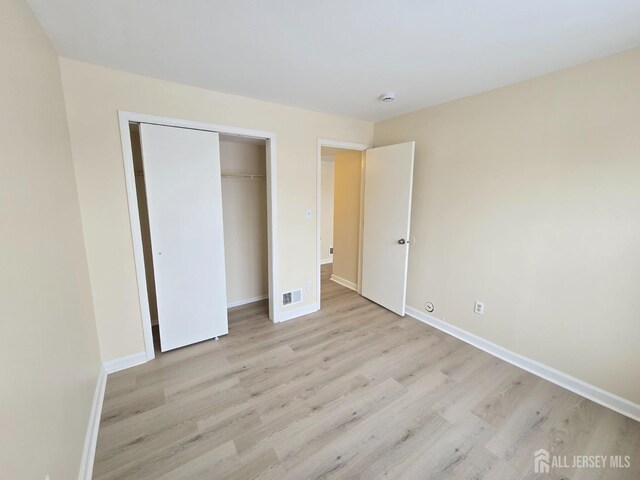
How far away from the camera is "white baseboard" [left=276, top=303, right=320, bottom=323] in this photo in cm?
309

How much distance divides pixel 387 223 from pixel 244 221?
1.83 metres

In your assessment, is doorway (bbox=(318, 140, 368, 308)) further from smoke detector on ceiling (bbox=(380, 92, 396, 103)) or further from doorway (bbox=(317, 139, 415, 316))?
smoke detector on ceiling (bbox=(380, 92, 396, 103))

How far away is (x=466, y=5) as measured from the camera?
1.29m

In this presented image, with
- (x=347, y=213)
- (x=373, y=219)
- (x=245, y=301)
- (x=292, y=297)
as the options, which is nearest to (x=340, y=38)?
(x=373, y=219)

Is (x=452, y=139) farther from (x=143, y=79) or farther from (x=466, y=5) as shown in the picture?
(x=143, y=79)

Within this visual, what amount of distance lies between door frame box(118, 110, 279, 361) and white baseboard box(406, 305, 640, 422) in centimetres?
201

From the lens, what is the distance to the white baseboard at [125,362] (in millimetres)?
2177

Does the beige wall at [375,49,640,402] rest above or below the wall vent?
above

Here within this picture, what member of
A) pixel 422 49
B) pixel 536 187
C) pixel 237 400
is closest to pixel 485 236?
pixel 536 187

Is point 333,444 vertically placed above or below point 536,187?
below

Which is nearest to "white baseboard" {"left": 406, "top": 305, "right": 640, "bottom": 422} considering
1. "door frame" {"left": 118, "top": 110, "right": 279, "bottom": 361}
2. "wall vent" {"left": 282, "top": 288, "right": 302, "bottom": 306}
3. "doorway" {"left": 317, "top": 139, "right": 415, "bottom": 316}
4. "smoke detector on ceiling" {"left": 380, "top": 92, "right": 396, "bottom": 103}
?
"doorway" {"left": 317, "top": 139, "right": 415, "bottom": 316}

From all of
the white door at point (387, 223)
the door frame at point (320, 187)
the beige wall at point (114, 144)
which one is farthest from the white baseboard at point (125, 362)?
the white door at point (387, 223)

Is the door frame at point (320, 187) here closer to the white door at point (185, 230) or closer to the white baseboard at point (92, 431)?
the white door at point (185, 230)

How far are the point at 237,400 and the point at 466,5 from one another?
8.96ft
